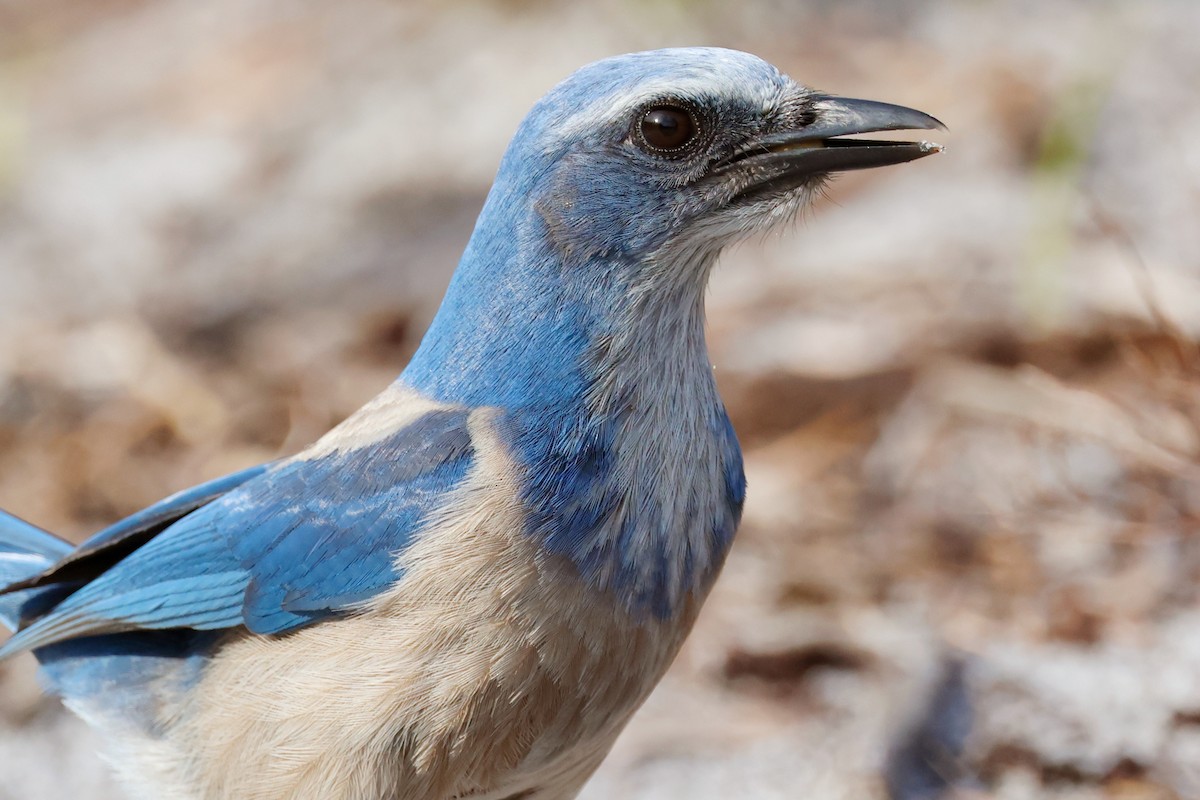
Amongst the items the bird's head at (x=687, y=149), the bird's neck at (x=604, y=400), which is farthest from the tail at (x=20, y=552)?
the bird's head at (x=687, y=149)

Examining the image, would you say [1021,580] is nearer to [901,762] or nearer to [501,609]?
[901,762]

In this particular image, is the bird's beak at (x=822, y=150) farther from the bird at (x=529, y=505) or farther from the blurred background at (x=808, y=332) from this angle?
the blurred background at (x=808, y=332)

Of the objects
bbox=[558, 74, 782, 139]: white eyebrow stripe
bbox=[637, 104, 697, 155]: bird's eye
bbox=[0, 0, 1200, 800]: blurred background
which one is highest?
bbox=[0, 0, 1200, 800]: blurred background

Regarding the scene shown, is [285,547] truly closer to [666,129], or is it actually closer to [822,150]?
[666,129]

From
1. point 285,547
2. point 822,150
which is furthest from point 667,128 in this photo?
point 285,547

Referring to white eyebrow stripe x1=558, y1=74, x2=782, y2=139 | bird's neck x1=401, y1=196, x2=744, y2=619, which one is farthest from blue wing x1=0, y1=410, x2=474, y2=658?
white eyebrow stripe x1=558, y1=74, x2=782, y2=139

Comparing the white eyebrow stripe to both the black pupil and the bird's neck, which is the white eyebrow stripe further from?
the bird's neck
